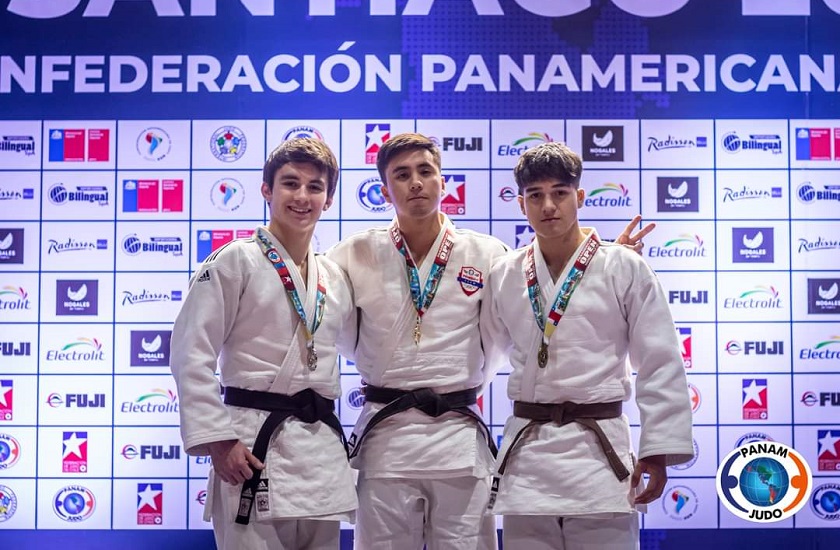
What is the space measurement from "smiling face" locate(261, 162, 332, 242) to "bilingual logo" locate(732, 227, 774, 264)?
9.19 feet

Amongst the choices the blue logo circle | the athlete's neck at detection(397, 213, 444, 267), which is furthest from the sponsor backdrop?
the athlete's neck at detection(397, 213, 444, 267)

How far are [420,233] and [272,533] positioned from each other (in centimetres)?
126

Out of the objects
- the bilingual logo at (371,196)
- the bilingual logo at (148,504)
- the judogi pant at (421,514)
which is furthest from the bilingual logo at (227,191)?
the judogi pant at (421,514)

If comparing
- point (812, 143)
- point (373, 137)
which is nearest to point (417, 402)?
point (373, 137)

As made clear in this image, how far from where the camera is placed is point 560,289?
272 cm

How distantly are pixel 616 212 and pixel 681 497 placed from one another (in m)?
1.73

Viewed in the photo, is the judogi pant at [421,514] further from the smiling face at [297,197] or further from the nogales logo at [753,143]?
the nogales logo at [753,143]

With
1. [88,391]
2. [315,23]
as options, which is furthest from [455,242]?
[88,391]

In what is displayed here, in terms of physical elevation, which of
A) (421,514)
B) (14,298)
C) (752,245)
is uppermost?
(752,245)

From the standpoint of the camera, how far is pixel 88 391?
14.9 feet

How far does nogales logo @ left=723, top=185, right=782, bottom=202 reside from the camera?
15.1ft

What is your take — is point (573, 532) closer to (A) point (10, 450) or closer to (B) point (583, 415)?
(B) point (583, 415)

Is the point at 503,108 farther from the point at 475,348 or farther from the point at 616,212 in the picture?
the point at 475,348

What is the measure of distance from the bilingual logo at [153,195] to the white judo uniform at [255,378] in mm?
1959
